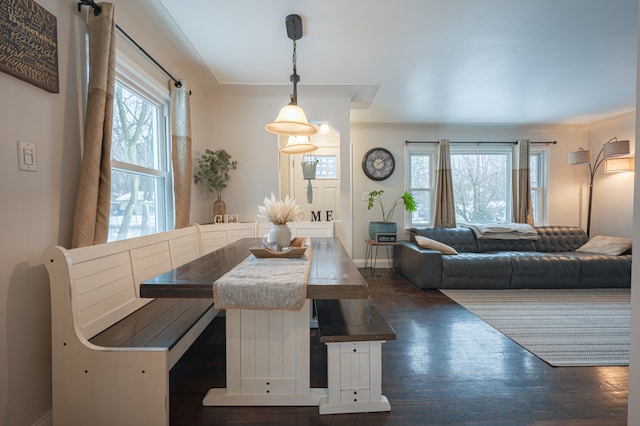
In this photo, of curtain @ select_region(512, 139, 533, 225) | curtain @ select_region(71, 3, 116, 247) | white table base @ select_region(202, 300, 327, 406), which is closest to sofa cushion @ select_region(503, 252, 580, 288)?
curtain @ select_region(512, 139, 533, 225)

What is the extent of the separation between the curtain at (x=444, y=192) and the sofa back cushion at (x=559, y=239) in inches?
52.3

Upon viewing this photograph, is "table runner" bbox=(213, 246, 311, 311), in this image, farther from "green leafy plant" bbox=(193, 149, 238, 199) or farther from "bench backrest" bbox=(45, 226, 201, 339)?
"green leafy plant" bbox=(193, 149, 238, 199)

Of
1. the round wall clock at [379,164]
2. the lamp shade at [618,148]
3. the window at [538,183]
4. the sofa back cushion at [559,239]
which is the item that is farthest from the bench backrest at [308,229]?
the lamp shade at [618,148]

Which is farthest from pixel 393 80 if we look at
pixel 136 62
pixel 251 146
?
pixel 136 62

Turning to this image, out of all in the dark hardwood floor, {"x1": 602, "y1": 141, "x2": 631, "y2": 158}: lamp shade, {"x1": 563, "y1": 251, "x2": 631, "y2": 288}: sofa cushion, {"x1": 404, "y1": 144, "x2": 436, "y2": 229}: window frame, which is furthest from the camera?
{"x1": 404, "y1": 144, "x2": 436, "y2": 229}: window frame

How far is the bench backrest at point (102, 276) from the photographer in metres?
1.30

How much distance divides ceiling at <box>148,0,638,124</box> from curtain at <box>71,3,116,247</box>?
57 centimetres

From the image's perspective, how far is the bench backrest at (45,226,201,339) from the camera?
130 centimetres

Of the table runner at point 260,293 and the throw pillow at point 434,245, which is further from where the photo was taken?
the throw pillow at point 434,245

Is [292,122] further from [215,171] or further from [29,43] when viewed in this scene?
[215,171]

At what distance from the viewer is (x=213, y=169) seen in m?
3.31

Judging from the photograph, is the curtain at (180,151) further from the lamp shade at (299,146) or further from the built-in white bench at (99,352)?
the built-in white bench at (99,352)

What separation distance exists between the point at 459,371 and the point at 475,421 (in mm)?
471

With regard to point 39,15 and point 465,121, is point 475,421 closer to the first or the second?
point 39,15
